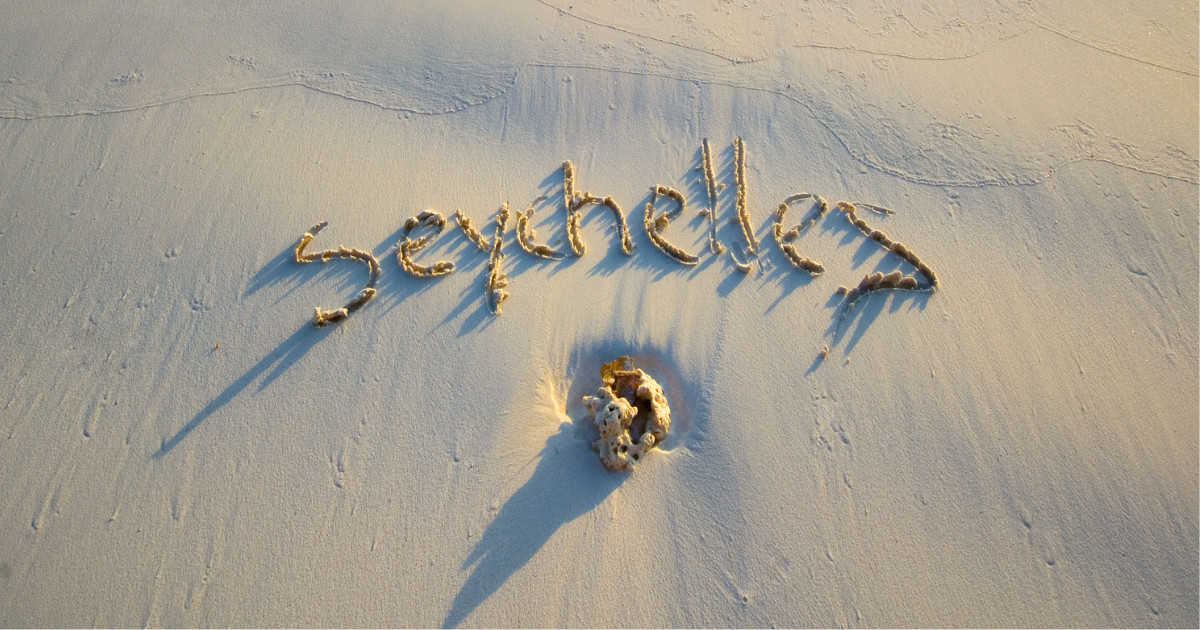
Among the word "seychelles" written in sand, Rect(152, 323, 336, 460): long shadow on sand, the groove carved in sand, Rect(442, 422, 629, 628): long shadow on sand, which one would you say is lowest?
Rect(442, 422, 629, 628): long shadow on sand

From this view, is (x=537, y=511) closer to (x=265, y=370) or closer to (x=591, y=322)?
(x=591, y=322)

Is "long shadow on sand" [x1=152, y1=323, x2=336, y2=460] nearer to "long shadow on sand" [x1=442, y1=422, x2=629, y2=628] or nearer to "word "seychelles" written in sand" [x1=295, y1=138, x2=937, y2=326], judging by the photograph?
"word "seychelles" written in sand" [x1=295, y1=138, x2=937, y2=326]

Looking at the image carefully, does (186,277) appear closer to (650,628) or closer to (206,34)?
(206,34)

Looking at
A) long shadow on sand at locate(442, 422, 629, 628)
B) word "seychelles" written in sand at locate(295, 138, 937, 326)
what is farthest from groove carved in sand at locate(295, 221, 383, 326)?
long shadow on sand at locate(442, 422, 629, 628)

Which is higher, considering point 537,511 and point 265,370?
point 265,370

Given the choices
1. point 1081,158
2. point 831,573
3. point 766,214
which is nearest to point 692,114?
point 766,214

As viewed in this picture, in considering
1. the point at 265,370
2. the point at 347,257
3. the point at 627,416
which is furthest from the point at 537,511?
the point at 347,257
